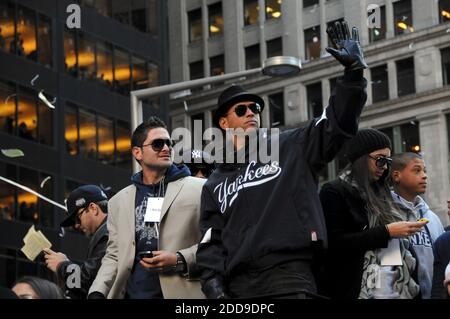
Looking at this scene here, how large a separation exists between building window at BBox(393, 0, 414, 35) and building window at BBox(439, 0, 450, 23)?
32.8 inches

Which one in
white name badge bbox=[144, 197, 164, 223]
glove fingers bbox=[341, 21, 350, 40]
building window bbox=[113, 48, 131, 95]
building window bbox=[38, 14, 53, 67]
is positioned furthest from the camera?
building window bbox=[113, 48, 131, 95]

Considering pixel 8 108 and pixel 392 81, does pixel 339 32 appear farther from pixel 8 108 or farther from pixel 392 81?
pixel 8 108

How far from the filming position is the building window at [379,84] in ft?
126

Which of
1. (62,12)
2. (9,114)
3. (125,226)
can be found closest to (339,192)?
(125,226)

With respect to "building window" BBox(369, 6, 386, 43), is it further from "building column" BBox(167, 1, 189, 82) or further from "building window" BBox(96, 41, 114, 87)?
"building window" BBox(96, 41, 114, 87)

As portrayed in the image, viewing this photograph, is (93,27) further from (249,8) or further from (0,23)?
(249,8)

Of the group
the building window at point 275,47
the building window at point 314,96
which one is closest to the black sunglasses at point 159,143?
the building window at point 314,96

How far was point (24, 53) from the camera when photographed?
48.2 meters

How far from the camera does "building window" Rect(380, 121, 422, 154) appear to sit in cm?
4220

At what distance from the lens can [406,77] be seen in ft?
141

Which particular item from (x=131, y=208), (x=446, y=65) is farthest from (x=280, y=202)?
(x=446, y=65)

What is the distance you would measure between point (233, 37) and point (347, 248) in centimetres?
2822

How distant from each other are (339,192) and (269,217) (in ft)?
3.02

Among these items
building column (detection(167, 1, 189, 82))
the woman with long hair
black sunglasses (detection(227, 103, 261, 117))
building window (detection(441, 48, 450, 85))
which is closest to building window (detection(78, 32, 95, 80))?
building column (detection(167, 1, 189, 82))
